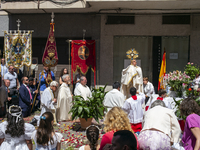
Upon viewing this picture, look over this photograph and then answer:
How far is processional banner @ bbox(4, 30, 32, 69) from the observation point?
384 inches

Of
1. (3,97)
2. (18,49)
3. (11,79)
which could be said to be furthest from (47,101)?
(18,49)

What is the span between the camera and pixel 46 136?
3326 millimetres

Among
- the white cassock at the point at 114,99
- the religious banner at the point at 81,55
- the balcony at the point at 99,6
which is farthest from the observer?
the religious banner at the point at 81,55

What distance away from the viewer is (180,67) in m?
11.7

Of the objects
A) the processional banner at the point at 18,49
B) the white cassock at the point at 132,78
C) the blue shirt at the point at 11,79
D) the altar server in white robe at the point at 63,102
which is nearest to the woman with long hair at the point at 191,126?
the altar server in white robe at the point at 63,102

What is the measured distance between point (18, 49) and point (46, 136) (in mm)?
7248

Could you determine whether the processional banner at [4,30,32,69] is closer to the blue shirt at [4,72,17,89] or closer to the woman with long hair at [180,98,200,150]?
the blue shirt at [4,72,17,89]

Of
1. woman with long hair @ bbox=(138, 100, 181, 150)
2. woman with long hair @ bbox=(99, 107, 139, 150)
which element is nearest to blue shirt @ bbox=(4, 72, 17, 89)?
woman with long hair @ bbox=(99, 107, 139, 150)

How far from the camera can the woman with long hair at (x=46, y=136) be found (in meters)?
3.32

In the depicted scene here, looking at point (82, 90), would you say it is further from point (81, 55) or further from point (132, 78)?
point (81, 55)

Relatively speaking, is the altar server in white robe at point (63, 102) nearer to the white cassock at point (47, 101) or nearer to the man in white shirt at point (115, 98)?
the white cassock at point (47, 101)

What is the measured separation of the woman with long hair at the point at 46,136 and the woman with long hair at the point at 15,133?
173 mm

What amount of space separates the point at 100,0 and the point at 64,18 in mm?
2618

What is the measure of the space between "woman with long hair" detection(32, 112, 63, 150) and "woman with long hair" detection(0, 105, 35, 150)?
0.17 m
